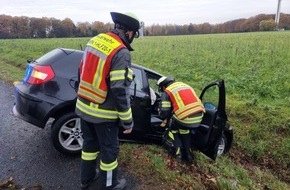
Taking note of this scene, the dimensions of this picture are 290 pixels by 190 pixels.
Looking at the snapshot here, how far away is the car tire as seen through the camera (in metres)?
4.35

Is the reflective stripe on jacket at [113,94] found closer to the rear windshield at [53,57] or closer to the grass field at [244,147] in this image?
the grass field at [244,147]

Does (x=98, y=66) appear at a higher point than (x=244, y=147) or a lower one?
higher

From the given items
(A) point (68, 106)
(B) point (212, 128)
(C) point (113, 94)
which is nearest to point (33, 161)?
(A) point (68, 106)

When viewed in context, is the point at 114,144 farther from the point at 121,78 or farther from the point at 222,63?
the point at 222,63

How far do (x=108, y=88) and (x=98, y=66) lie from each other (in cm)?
25

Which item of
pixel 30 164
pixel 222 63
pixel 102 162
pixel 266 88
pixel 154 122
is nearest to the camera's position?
pixel 102 162

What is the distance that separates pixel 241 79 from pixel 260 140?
165 inches

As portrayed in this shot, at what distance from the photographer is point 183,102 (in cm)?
446

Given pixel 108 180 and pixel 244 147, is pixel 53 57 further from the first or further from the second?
pixel 244 147

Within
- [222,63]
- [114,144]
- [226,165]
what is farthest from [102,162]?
[222,63]

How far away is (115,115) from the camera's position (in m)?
3.16

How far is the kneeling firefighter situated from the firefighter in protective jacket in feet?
4.71

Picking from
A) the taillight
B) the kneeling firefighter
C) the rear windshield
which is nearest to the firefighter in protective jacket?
the taillight

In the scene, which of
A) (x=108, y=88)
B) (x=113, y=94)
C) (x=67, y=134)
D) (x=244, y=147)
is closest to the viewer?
(x=113, y=94)
